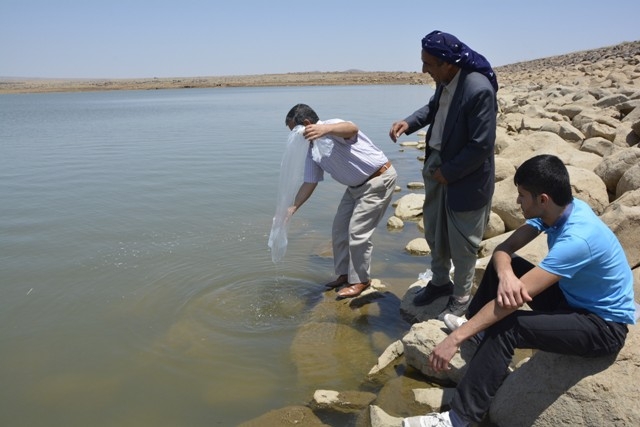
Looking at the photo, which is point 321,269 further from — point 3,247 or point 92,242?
point 3,247

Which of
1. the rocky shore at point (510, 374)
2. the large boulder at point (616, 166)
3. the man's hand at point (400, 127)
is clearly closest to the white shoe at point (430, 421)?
the rocky shore at point (510, 374)

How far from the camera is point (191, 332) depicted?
473cm

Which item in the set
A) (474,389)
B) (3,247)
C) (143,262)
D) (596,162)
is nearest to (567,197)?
(474,389)

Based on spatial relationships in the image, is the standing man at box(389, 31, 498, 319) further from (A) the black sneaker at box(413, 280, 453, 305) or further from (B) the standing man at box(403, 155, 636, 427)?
(B) the standing man at box(403, 155, 636, 427)

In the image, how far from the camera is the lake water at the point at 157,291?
3879 mm

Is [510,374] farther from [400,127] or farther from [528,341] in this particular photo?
[400,127]

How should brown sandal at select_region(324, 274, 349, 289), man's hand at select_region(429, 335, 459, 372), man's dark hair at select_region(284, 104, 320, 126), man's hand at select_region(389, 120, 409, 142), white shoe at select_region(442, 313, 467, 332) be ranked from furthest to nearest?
brown sandal at select_region(324, 274, 349, 289) < man's dark hair at select_region(284, 104, 320, 126) < man's hand at select_region(389, 120, 409, 142) < white shoe at select_region(442, 313, 467, 332) < man's hand at select_region(429, 335, 459, 372)

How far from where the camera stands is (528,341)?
9.27ft

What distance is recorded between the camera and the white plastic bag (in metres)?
4.93

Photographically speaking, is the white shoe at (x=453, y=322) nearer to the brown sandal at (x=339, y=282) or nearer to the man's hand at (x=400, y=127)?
the man's hand at (x=400, y=127)

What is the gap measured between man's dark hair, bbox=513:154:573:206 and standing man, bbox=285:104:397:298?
2.01 metres

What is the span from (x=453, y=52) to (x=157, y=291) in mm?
3802

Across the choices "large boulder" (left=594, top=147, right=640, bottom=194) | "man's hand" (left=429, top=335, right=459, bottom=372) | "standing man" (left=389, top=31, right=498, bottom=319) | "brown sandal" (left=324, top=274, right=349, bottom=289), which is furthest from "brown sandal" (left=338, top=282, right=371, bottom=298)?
"large boulder" (left=594, top=147, right=640, bottom=194)

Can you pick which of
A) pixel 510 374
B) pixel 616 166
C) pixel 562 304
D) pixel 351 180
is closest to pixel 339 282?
pixel 351 180
